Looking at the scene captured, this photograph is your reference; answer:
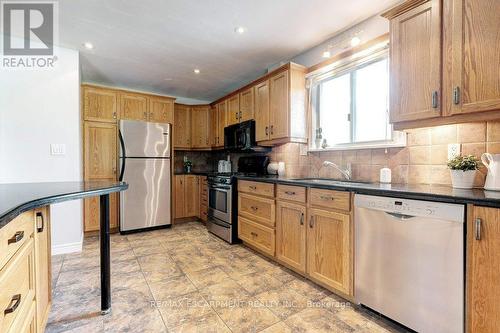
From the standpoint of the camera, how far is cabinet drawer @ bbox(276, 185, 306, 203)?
223 centimetres

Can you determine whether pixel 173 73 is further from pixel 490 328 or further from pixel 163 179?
pixel 490 328

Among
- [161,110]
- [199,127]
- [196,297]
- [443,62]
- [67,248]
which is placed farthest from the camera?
[199,127]

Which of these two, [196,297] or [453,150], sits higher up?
[453,150]

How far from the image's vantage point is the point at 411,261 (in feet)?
4.83

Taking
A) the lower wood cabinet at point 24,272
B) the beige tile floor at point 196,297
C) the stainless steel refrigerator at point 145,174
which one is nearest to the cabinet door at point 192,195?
the stainless steel refrigerator at point 145,174

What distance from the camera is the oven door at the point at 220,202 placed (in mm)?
3297

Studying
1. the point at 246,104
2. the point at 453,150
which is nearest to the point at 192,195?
the point at 246,104

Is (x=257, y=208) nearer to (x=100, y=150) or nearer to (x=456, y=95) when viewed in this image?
(x=456, y=95)

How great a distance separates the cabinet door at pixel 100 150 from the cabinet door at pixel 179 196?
3.30ft

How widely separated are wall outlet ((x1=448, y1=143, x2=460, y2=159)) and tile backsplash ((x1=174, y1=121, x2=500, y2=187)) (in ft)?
0.08

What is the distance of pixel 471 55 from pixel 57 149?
154 inches

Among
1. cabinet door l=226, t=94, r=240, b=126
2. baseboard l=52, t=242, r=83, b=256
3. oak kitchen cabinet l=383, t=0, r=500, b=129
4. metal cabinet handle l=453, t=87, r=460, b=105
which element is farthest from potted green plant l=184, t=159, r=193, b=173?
metal cabinet handle l=453, t=87, r=460, b=105

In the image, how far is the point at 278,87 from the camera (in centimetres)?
303

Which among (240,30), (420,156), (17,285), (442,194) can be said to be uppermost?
(240,30)
